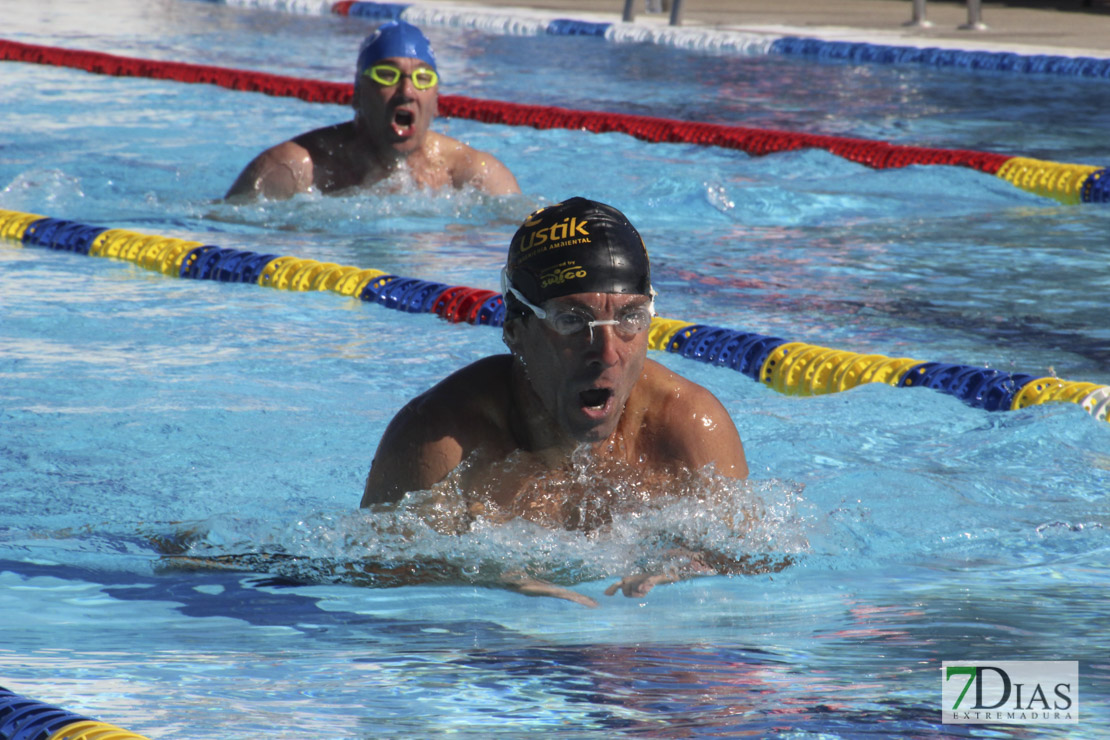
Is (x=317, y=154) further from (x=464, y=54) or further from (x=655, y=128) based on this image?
(x=464, y=54)

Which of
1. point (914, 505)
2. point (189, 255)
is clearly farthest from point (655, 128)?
point (914, 505)

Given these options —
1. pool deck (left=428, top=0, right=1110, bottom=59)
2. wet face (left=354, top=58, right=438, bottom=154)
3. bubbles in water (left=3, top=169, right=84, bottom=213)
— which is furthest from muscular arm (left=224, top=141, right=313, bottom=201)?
pool deck (left=428, top=0, right=1110, bottom=59)

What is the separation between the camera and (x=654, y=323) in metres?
5.29

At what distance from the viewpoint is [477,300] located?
220 inches

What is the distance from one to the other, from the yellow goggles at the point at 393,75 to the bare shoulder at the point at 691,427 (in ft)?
12.8

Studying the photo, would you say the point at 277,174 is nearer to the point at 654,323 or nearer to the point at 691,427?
the point at 654,323

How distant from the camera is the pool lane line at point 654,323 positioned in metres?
4.52

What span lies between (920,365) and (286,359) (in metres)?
2.26

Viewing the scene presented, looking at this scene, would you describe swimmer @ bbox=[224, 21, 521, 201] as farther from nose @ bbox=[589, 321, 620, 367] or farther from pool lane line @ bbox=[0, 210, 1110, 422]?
nose @ bbox=[589, 321, 620, 367]

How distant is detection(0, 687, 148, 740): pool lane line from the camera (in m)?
2.19

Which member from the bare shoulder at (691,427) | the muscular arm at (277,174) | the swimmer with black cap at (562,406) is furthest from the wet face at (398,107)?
the bare shoulder at (691,427)

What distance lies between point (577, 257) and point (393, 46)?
13.6 ft

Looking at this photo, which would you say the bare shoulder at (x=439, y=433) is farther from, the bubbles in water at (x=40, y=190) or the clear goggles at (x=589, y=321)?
the bubbles in water at (x=40, y=190)

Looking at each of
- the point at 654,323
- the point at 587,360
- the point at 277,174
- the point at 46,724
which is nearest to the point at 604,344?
the point at 587,360
